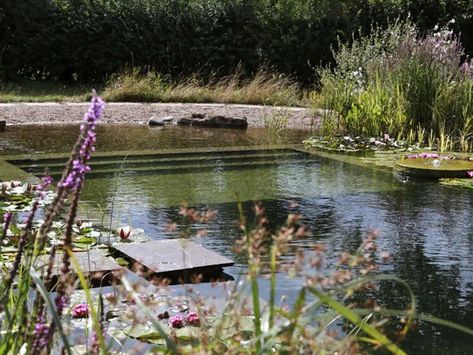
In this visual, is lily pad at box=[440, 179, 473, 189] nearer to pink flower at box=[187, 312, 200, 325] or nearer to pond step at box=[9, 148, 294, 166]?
pond step at box=[9, 148, 294, 166]

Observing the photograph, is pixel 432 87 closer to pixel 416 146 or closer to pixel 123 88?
pixel 416 146

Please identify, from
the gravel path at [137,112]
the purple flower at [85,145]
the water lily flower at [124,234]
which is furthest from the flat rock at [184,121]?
the purple flower at [85,145]

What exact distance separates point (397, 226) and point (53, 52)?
12.7 m

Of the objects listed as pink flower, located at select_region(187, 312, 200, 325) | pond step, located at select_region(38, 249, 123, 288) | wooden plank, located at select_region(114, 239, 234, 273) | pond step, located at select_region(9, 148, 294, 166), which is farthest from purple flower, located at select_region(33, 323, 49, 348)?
pond step, located at select_region(9, 148, 294, 166)

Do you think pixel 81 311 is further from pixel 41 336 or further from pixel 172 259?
pixel 41 336

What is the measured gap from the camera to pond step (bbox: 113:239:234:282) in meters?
4.01

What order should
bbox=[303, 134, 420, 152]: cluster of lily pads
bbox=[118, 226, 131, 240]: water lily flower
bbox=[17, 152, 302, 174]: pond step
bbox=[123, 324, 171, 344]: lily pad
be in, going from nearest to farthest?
bbox=[123, 324, 171, 344]: lily pad → bbox=[118, 226, 131, 240]: water lily flower → bbox=[17, 152, 302, 174]: pond step → bbox=[303, 134, 420, 152]: cluster of lily pads

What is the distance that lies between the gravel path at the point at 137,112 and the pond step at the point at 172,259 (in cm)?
709

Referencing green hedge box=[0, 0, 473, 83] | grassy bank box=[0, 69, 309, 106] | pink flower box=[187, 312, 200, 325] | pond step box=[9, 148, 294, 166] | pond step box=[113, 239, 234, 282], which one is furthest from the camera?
green hedge box=[0, 0, 473, 83]

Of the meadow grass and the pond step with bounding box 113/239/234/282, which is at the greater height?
the meadow grass

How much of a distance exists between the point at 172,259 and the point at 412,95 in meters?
6.33

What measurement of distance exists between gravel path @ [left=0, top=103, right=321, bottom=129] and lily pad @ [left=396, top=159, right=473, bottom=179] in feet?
12.2

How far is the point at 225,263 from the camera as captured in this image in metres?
4.16

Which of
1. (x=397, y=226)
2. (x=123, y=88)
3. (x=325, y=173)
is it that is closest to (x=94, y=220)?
(x=397, y=226)
